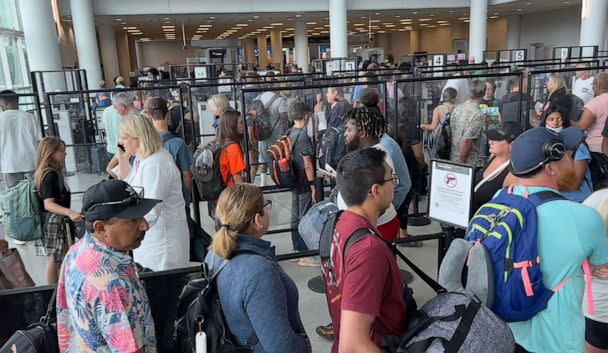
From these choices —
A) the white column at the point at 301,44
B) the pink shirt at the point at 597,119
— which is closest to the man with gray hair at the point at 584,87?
the pink shirt at the point at 597,119

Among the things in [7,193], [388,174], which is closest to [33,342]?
[388,174]

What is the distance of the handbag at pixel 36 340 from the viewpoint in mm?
1841

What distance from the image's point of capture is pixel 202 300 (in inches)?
72.5

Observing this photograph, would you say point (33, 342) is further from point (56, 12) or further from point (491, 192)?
point (56, 12)

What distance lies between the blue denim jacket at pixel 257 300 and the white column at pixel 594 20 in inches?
728

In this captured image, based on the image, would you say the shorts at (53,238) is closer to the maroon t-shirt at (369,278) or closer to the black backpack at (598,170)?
the maroon t-shirt at (369,278)

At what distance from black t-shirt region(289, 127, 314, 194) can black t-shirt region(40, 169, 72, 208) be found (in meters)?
2.21

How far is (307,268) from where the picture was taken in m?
5.12

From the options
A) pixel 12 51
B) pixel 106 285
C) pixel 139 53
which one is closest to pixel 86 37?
pixel 12 51

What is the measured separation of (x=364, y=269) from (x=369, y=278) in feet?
0.11

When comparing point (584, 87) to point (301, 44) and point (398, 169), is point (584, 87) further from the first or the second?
point (301, 44)

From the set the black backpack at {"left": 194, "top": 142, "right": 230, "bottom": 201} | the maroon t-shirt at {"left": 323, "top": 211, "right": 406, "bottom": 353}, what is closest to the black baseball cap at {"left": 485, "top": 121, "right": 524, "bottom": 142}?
the maroon t-shirt at {"left": 323, "top": 211, "right": 406, "bottom": 353}

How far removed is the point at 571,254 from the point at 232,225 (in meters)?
1.26

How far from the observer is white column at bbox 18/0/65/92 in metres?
14.2
